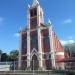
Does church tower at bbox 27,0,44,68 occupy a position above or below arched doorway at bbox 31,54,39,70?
above

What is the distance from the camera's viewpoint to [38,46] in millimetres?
49406

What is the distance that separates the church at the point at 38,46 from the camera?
47591mm

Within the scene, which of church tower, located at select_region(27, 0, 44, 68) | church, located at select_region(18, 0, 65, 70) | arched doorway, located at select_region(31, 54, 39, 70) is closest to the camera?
church, located at select_region(18, 0, 65, 70)

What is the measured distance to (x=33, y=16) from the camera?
54.9 meters

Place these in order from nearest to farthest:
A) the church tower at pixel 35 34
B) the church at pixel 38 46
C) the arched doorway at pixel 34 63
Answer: the church at pixel 38 46
the arched doorway at pixel 34 63
the church tower at pixel 35 34

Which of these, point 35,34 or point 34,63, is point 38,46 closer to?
point 35,34

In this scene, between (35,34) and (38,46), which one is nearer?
(38,46)

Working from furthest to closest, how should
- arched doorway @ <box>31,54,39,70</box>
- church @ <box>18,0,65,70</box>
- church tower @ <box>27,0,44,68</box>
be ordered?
church tower @ <box>27,0,44,68</box>, arched doorway @ <box>31,54,39,70</box>, church @ <box>18,0,65,70</box>

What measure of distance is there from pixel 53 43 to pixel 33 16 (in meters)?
12.0

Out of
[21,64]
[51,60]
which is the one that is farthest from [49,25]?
[21,64]

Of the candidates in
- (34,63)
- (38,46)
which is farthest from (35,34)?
(34,63)

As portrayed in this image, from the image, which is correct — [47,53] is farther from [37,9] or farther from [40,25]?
[37,9]

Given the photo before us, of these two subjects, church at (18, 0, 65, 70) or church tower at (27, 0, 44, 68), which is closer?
church at (18, 0, 65, 70)

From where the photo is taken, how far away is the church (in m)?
47.6
